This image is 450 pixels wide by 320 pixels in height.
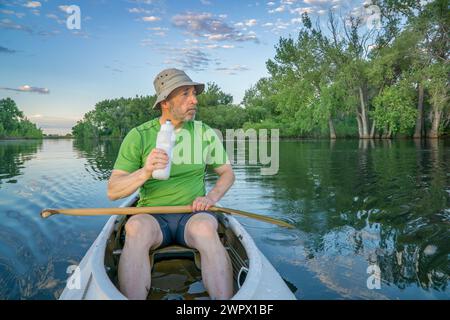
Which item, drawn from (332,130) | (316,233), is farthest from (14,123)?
(316,233)

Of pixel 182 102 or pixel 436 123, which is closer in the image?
pixel 182 102

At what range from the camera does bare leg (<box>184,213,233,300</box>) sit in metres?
2.64

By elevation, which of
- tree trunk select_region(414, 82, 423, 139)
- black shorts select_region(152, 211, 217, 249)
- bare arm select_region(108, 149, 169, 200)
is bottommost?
black shorts select_region(152, 211, 217, 249)

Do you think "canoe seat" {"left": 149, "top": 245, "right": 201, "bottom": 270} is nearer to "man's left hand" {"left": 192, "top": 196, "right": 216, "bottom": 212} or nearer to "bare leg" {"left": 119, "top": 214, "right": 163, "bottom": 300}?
"bare leg" {"left": 119, "top": 214, "right": 163, "bottom": 300}

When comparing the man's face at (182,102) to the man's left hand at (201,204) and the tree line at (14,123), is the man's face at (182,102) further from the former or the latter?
the tree line at (14,123)

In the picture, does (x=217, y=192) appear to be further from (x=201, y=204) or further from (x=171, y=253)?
(x=171, y=253)

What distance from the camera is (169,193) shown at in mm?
3227

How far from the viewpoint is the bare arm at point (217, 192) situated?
10.1ft

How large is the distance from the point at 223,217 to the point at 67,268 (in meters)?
1.81

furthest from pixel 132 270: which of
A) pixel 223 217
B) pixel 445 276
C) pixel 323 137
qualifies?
pixel 323 137

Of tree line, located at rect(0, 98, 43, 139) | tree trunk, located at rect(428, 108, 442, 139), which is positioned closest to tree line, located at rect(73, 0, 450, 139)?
tree trunk, located at rect(428, 108, 442, 139)

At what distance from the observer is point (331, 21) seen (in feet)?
125

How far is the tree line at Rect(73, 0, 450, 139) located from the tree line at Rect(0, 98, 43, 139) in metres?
56.4

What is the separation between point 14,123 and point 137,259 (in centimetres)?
9369
